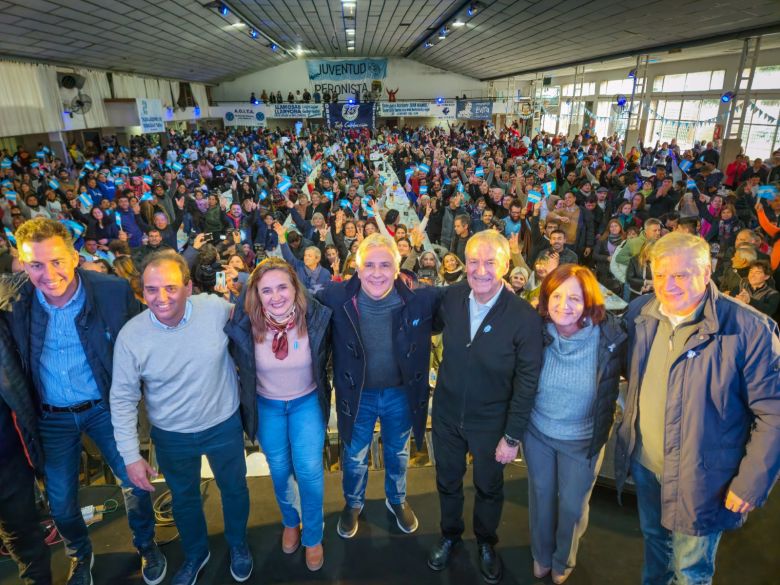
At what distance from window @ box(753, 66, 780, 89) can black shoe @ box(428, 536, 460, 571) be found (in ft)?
58.0

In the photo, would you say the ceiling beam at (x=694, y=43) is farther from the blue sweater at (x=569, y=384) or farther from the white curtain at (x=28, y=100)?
the white curtain at (x=28, y=100)

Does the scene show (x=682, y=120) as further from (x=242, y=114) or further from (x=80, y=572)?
(x=80, y=572)

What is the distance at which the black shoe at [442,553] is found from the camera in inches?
85.0

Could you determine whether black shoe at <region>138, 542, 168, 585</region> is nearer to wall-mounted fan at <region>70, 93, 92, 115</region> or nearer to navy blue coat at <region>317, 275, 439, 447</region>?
navy blue coat at <region>317, 275, 439, 447</region>

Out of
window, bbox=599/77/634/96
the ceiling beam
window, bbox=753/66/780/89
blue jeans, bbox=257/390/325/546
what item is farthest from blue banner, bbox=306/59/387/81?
blue jeans, bbox=257/390/325/546

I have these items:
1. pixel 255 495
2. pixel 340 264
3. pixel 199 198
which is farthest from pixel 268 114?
pixel 255 495

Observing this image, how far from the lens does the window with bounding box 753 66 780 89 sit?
13820 millimetres

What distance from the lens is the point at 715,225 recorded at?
6289mm

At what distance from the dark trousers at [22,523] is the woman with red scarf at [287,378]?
3.14 feet

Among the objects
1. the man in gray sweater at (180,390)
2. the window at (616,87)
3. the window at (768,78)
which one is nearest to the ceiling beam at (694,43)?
the window at (768,78)

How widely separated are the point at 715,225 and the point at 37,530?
25.3 ft

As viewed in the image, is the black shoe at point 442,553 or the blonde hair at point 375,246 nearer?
the blonde hair at point 375,246

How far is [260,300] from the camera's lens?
1902 millimetres

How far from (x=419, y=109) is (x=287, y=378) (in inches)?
916
